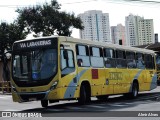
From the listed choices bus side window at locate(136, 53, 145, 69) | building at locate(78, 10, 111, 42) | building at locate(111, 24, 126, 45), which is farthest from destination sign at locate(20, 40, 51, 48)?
building at locate(111, 24, 126, 45)

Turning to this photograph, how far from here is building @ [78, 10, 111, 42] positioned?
3012 inches

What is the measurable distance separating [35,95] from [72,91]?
163 centimetres

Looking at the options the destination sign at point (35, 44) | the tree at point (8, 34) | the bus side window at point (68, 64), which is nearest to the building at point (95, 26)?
the tree at point (8, 34)

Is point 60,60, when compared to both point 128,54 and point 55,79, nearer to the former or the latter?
point 55,79

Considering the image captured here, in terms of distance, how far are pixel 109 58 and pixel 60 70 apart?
503cm

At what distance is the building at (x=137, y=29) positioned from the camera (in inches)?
3644

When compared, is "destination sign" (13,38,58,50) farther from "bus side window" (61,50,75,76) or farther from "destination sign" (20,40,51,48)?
"bus side window" (61,50,75,76)

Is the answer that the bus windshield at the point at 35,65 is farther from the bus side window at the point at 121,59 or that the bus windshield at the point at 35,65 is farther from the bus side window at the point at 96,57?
the bus side window at the point at 121,59

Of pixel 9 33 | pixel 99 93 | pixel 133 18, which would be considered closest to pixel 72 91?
pixel 99 93

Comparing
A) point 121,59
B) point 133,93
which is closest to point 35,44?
point 121,59

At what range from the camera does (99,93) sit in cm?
1881

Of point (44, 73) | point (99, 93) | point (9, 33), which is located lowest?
point (99, 93)

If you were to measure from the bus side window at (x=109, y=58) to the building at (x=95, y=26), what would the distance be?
181 ft

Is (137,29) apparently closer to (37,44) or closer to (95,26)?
(95,26)
